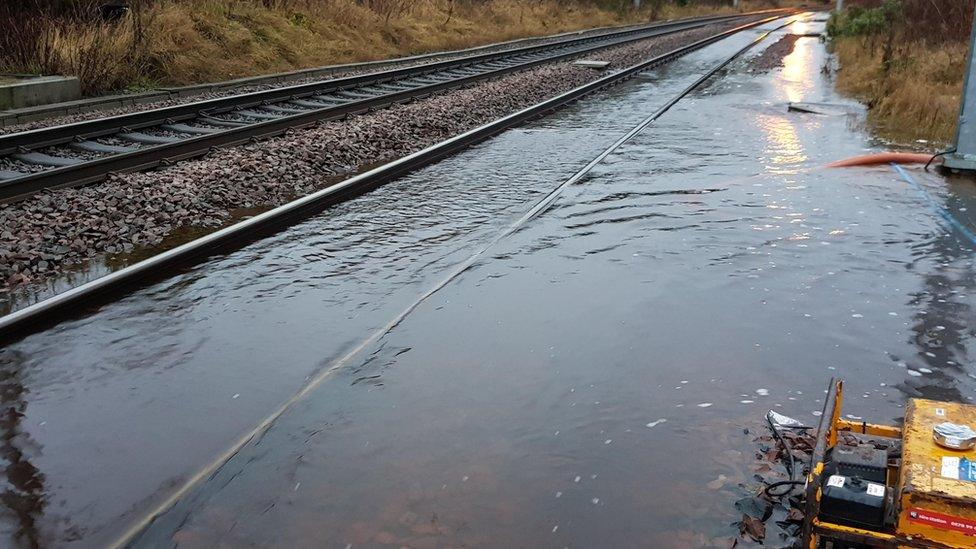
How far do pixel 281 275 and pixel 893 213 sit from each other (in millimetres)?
6487

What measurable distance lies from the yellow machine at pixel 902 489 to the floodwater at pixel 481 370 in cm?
54

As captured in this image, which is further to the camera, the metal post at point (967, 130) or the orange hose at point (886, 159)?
the orange hose at point (886, 159)

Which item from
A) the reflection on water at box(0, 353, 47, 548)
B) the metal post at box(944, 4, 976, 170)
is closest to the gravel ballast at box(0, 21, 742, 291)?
the reflection on water at box(0, 353, 47, 548)

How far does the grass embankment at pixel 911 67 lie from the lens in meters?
16.0

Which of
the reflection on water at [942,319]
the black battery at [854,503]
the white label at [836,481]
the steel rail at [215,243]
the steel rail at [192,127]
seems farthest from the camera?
the steel rail at [192,127]

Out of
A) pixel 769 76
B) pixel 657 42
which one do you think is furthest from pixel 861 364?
pixel 657 42

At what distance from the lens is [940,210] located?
973 cm

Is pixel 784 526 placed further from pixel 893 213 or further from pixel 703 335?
pixel 893 213

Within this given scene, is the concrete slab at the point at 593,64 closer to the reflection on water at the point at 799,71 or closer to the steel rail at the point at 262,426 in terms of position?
the reflection on water at the point at 799,71

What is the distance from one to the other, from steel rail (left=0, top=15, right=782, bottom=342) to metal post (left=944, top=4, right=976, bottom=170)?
655cm

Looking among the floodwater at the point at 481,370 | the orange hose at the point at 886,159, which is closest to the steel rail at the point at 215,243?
the floodwater at the point at 481,370

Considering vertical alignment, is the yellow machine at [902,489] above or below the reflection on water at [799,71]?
below

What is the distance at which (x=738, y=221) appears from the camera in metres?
8.95

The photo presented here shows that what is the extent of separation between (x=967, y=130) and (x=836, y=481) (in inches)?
392
